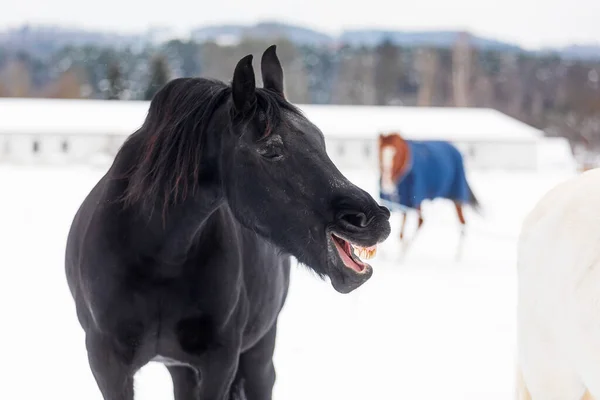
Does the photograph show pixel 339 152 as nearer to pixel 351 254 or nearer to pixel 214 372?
pixel 214 372

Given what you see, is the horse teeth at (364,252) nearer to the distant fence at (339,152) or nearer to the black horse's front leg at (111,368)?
the black horse's front leg at (111,368)

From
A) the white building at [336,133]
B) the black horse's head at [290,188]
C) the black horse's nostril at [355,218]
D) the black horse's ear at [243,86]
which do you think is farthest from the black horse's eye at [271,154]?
the white building at [336,133]

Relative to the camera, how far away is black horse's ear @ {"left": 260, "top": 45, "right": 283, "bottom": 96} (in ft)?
7.30

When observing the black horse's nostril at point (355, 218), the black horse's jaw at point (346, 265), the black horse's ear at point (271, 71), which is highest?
the black horse's ear at point (271, 71)

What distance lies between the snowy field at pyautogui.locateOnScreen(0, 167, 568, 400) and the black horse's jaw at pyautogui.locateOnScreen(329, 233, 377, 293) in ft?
7.74

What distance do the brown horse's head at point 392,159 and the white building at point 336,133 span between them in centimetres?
1542

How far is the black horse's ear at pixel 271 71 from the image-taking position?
222 cm

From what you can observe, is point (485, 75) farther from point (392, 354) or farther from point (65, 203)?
point (392, 354)

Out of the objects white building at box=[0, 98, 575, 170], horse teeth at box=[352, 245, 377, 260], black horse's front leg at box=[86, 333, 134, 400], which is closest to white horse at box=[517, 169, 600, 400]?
horse teeth at box=[352, 245, 377, 260]

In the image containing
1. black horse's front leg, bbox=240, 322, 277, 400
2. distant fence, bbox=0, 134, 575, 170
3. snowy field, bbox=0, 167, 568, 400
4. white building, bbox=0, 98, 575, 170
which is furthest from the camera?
white building, bbox=0, 98, 575, 170

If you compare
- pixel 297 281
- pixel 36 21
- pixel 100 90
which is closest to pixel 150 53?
pixel 100 90

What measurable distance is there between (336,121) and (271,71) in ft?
94.3

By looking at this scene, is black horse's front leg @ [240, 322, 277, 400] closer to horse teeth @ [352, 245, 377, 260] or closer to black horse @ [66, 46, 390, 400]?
black horse @ [66, 46, 390, 400]

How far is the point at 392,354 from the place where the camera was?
16.8ft
